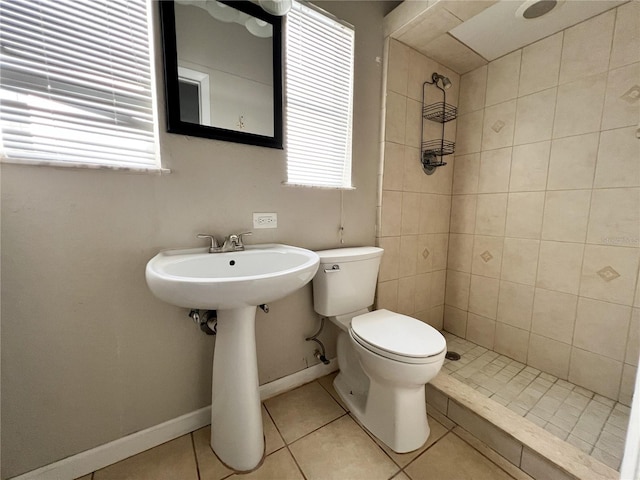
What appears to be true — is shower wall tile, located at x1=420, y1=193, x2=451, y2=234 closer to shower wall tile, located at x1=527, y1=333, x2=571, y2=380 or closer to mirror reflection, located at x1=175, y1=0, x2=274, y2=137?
shower wall tile, located at x1=527, y1=333, x2=571, y2=380

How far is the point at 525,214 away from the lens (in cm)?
158

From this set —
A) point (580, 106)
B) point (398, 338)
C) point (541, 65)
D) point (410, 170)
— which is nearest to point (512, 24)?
point (541, 65)

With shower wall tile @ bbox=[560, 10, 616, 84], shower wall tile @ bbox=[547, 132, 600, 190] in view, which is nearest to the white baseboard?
shower wall tile @ bbox=[547, 132, 600, 190]

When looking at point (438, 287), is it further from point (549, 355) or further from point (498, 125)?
point (498, 125)

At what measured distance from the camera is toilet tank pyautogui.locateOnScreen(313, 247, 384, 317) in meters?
1.27

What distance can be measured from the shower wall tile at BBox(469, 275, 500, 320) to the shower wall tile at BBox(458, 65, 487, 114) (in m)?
1.20

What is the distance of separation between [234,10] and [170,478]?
1.86 m

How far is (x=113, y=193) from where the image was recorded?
0.92 meters

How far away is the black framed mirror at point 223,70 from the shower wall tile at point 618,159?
63.8 inches

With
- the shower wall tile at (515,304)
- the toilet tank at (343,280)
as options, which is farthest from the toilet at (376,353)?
the shower wall tile at (515,304)

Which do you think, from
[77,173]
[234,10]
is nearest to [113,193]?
[77,173]

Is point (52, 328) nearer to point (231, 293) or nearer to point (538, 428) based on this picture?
point (231, 293)

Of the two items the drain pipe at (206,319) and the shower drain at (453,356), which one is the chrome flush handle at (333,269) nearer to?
the drain pipe at (206,319)

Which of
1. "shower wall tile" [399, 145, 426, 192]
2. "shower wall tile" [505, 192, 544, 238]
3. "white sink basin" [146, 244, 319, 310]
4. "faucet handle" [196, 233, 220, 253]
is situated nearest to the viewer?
"white sink basin" [146, 244, 319, 310]
